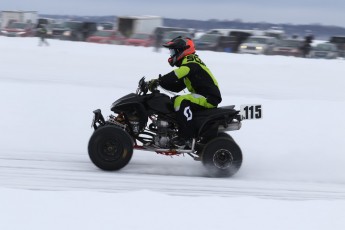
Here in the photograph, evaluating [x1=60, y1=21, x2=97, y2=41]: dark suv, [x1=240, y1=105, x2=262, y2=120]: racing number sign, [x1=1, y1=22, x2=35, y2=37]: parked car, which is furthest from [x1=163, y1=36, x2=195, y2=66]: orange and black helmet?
[x1=1, y1=22, x2=35, y2=37]: parked car

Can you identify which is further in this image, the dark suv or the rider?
the dark suv

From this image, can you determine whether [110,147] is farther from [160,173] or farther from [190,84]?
[190,84]

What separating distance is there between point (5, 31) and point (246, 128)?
2967cm

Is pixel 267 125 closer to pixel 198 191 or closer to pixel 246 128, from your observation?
pixel 246 128

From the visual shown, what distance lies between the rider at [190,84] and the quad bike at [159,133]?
103 millimetres

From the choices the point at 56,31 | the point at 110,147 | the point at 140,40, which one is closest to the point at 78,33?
the point at 56,31

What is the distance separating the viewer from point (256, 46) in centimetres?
3250

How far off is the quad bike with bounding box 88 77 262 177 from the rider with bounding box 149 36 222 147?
0.10m

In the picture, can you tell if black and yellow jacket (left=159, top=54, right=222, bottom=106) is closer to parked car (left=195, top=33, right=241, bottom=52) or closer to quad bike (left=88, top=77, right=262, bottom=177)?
quad bike (left=88, top=77, right=262, bottom=177)

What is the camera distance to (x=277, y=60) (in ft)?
92.7

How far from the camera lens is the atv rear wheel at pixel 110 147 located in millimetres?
8227

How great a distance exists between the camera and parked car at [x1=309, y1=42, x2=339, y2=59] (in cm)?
3186

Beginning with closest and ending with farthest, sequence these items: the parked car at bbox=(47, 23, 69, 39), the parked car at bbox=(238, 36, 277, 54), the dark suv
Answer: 1. the parked car at bbox=(238, 36, 277, 54)
2. the dark suv
3. the parked car at bbox=(47, 23, 69, 39)

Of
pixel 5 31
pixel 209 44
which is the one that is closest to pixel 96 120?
pixel 209 44
